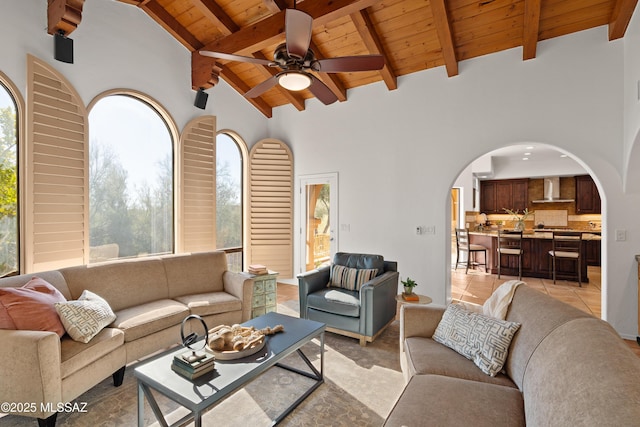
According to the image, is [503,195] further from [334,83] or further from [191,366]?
[191,366]

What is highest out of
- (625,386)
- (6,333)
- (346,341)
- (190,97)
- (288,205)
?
(190,97)

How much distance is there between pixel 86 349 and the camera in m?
2.09

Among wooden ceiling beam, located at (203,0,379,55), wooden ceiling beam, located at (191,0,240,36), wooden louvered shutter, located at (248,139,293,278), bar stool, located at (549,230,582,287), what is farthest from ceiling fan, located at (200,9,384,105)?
bar stool, located at (549,230,582,287)

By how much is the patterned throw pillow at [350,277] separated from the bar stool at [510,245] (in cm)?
403

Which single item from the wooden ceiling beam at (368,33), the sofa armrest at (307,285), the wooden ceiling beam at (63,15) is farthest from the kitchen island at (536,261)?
the wooden ceiling beam at (63,15)

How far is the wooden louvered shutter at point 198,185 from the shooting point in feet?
14.6

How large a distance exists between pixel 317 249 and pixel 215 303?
2.67 meters

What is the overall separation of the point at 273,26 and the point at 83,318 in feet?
11.1

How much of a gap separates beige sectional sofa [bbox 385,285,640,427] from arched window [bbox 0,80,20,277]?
3640 mm

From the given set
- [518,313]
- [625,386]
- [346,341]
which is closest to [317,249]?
[346,341]

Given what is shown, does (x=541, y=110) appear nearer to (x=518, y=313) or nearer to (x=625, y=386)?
(x=518, y=313)

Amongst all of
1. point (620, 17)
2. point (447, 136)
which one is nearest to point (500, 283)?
point (447, 136)

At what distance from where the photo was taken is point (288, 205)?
226 inches

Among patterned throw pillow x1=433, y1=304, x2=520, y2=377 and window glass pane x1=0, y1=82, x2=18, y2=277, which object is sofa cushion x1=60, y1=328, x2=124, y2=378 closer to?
window glass pane x1=0, y1=82, x2=18, y2=277
